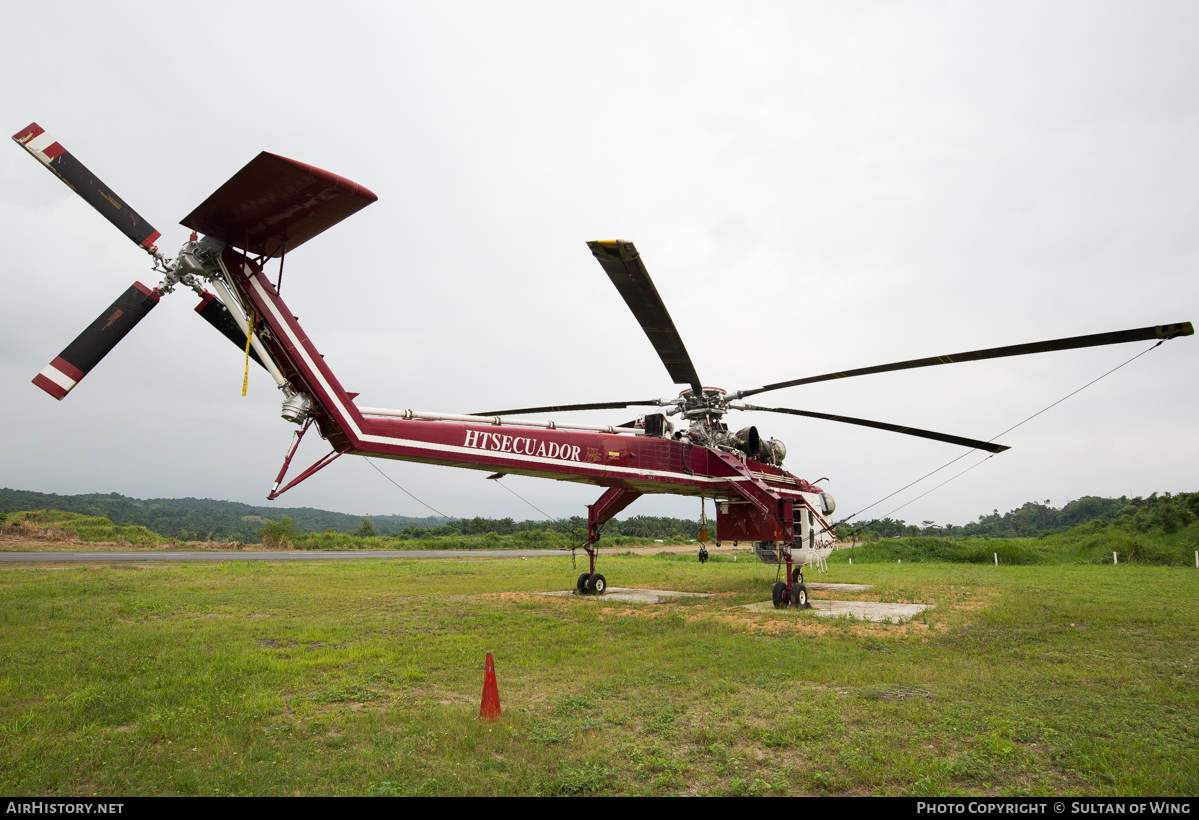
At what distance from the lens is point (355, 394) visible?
30.4 feet

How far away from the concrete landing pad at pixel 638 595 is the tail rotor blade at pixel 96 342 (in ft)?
39.5

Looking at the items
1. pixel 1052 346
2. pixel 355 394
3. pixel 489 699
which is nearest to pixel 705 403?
pixel 1052 346

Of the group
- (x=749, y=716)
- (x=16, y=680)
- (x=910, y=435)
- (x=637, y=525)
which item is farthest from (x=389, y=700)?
(x=637, y=525)

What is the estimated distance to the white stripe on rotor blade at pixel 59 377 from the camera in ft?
23.2

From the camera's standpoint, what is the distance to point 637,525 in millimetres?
73688

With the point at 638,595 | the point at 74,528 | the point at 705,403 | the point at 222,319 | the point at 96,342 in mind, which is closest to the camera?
the point at 96,342

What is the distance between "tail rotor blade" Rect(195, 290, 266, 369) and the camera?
8.36 m

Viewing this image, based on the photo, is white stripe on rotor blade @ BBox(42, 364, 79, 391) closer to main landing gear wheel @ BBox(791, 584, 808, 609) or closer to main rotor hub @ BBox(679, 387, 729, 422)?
main rotor hub @ BBox(679, 387, 729, 422)

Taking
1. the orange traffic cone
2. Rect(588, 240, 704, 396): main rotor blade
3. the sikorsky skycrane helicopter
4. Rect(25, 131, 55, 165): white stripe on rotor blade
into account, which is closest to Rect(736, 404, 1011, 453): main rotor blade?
the sikorsky skycrane helicopter

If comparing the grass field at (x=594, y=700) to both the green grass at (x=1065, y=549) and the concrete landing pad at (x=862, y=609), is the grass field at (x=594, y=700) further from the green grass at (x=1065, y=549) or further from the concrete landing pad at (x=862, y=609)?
the green grass at (x=1065, y=549)

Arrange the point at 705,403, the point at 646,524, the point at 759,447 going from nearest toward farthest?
the point at 705,403, the point at 759,447, the point at 646,524

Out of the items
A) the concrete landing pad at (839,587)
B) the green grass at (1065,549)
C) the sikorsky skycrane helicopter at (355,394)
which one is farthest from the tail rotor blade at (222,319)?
the green grass at (1065,549)

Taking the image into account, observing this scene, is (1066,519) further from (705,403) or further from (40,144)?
(40,144)

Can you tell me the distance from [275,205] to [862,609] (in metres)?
13.9
